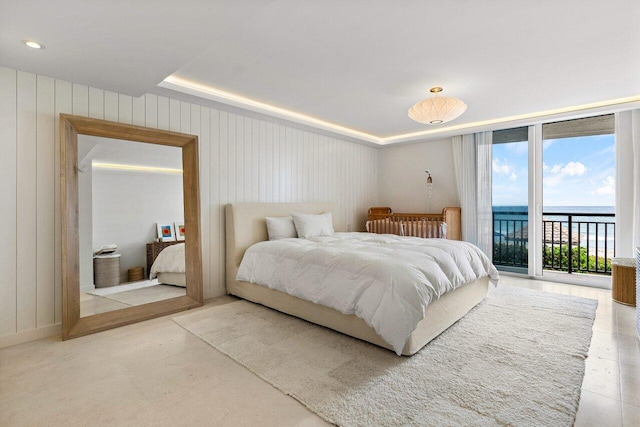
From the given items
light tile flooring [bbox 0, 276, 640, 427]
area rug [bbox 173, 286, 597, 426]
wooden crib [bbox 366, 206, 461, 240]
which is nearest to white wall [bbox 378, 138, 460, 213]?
wooden crib [bbox 366, 206, 461, 240]

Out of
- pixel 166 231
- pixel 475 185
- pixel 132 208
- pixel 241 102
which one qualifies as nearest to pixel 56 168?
pixel 132 208

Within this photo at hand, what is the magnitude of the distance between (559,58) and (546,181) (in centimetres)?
256

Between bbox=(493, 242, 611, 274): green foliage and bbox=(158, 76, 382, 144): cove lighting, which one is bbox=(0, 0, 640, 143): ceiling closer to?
bbox=(158, 76, 382, 144): cove lighting

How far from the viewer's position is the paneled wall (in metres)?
2.43

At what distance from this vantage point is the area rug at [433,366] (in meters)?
1.57

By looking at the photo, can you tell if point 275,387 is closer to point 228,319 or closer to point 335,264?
point 335,264

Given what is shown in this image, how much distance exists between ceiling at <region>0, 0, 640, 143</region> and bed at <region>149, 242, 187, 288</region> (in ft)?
5.59

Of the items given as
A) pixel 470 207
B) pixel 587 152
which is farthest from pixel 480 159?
pixel 587 152

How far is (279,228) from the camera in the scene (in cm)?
387

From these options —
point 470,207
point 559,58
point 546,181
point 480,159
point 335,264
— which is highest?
point 559,58

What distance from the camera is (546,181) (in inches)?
182

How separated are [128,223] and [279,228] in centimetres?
167

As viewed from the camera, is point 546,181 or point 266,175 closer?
point 266,175

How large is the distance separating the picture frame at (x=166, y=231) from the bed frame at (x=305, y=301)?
0.62 meters
